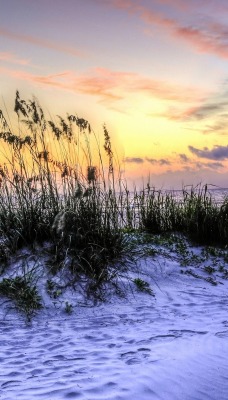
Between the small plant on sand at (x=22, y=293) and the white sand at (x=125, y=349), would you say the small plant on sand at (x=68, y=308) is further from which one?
the small plant on sand at (x=22, y=293)

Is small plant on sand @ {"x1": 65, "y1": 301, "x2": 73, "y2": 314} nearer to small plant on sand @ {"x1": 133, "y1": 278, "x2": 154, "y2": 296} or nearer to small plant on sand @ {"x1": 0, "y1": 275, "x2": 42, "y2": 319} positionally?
small plant on sand @ {"x1": 0, "y1": 275, "x2": 42, "y2": 319}

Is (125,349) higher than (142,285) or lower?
lower

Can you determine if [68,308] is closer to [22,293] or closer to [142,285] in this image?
[22,293]

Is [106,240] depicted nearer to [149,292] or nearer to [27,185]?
[149,292]

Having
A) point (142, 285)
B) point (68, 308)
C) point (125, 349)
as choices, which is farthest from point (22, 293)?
point (125, 349)

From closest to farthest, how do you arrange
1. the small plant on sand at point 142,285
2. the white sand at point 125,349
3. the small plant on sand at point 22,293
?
the white sand at point 125,349, the small plant on sand at point 22,293, the small plant on sand at point 142,285

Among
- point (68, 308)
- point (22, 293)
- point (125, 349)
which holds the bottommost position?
point (125, 349)

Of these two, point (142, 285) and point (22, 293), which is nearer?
point (22, 293)

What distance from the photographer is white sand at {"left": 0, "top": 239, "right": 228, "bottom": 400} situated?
365 cm

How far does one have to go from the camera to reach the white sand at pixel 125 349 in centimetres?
365

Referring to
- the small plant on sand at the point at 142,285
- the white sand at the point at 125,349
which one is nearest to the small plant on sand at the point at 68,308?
the white sand at the point at 125,349

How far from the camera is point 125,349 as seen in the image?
4508 millimetres

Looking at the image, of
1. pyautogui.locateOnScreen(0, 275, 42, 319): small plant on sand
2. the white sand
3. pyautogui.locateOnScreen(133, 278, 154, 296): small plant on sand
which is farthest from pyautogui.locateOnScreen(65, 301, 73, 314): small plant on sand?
pyautogui.locateOnScreen(133, 278, 154, 296): small plant on sand

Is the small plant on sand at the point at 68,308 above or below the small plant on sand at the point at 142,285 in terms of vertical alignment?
below
